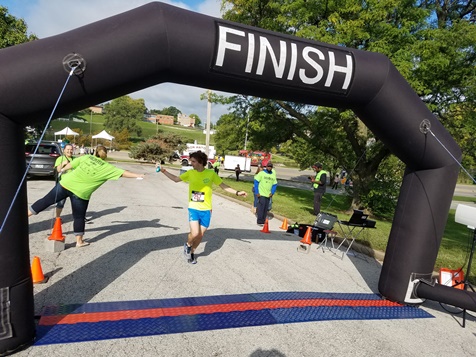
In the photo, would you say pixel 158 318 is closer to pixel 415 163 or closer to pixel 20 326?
pixel 20 326

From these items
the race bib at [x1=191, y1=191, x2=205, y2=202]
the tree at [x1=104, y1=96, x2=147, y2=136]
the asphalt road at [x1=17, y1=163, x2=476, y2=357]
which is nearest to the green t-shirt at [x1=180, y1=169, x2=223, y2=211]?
the race bib at [x1=191, y1=191, x2=205, y2=202]

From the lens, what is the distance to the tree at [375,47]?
12.5m

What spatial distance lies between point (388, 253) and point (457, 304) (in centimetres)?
105

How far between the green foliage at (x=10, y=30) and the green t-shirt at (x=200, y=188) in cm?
1712

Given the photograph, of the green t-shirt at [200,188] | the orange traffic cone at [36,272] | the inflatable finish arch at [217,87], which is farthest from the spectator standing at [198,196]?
the orange traffic cone at [36,272]

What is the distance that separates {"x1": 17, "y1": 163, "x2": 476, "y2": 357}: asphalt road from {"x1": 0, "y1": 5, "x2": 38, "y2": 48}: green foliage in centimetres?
1388

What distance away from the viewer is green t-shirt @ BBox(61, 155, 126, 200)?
18.5ft

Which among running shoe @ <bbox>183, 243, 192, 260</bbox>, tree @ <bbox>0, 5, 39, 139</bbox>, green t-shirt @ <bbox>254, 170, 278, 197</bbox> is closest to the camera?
running shoe @ <bbox>183, 243, 192, 260</bbox>

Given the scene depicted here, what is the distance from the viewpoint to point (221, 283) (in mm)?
4906

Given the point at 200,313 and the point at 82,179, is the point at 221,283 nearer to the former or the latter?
the point at 200,313

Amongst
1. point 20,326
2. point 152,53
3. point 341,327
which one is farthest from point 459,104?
point 20,326

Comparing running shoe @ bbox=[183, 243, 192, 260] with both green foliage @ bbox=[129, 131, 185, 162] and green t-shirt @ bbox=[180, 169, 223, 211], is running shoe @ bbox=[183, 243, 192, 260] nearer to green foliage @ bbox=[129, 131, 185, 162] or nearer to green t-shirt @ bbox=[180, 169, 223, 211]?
green t-shirt @ bbox=[180, 169, 223, 211]

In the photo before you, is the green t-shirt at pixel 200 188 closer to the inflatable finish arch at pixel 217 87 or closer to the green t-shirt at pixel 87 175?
the green t-shirt at pixel 87 175

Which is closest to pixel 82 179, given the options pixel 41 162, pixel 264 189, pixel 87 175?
pixel 87 175
